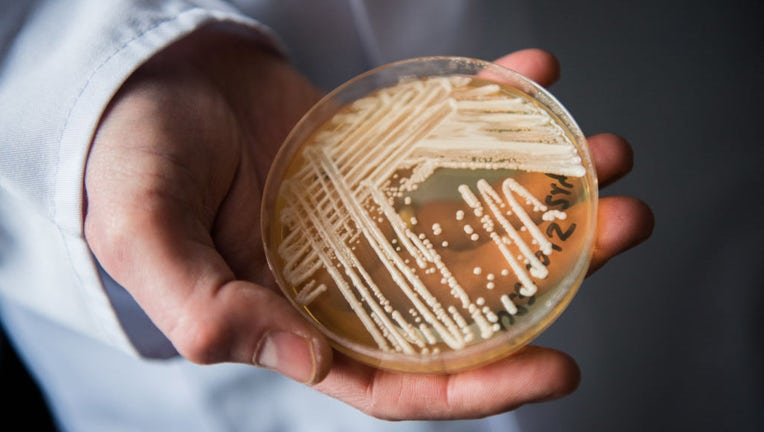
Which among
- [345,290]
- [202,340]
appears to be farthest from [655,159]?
[202,340]

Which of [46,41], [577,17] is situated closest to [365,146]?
[46,41]

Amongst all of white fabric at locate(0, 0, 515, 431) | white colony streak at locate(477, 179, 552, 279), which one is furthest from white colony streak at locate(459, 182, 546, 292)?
white fabric at locate(0, 0, 515, 431)

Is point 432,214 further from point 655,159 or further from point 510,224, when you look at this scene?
point 655,159

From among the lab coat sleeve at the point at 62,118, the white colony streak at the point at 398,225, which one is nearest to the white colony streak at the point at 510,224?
the white colony streak at the point at 398,225

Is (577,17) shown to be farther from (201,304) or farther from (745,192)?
(201,304)

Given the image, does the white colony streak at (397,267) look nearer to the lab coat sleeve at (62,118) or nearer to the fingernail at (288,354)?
the fingernail at (288,354)
